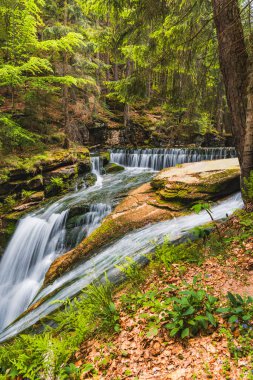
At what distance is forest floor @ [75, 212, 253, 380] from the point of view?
2.17 meters

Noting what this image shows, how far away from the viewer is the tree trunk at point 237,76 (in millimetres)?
3918

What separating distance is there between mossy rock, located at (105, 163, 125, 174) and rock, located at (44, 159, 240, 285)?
257 inches

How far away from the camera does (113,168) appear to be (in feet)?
47.4

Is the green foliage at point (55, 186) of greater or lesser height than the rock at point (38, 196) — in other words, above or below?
above

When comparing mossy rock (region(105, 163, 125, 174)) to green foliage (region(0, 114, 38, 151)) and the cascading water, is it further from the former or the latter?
green foliage (region(0, 114, 38, 151))

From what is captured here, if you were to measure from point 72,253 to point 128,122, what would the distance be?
603 inches

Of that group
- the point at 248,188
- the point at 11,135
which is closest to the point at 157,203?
the point at 248,188

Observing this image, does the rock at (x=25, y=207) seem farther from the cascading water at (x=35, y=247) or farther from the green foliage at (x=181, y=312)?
the green foliage at (x=181, y=312)

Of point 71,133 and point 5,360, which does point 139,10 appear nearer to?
point 5,360

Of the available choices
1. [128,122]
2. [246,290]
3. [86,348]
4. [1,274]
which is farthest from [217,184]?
[128,122]

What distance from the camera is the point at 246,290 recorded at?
284 cm

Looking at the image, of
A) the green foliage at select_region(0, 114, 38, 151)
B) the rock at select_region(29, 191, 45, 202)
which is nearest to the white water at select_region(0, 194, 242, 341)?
the rock at select_region(29, 191, 45, 202)

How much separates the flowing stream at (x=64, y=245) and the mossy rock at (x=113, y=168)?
1.97 m

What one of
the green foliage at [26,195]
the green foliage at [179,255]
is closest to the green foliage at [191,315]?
the green foliage at [179,255]
